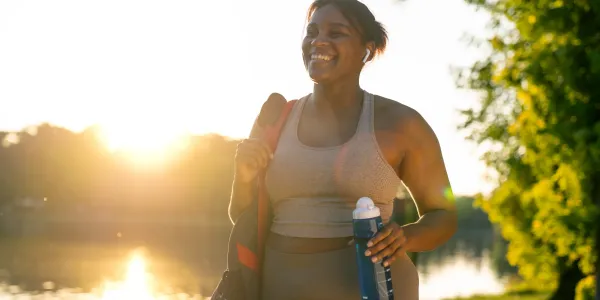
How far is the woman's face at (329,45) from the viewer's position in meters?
2.95

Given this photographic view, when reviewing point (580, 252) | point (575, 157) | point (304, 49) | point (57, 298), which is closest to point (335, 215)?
point (304, 49)

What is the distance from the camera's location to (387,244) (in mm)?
2652

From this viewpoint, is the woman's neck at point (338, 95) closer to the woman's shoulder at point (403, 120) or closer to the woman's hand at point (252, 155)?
the woman's shoulder at point (403, 120)

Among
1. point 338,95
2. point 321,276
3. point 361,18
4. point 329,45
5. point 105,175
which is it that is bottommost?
point 321,276

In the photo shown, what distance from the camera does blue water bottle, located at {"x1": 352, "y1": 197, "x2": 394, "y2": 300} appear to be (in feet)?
8.62

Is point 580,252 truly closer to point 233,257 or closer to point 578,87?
point 578,87

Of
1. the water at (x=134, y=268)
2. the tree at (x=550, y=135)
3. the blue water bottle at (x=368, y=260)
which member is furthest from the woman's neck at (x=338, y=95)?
the water at (x=134, y=268)

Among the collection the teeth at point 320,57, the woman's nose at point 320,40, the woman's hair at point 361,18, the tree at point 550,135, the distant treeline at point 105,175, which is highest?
the distant treeline at point 105,175

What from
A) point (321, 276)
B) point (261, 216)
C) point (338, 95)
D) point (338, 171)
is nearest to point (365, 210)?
point (338, 171)

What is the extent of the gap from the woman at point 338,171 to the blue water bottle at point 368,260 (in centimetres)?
14

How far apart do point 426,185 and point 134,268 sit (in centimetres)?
4713

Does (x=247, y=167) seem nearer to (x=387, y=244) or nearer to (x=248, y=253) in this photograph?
(x=248, y=253)

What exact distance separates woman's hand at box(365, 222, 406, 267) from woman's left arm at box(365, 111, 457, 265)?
0.18 m

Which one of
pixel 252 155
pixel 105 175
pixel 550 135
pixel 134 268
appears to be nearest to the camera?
pixel 252 155
